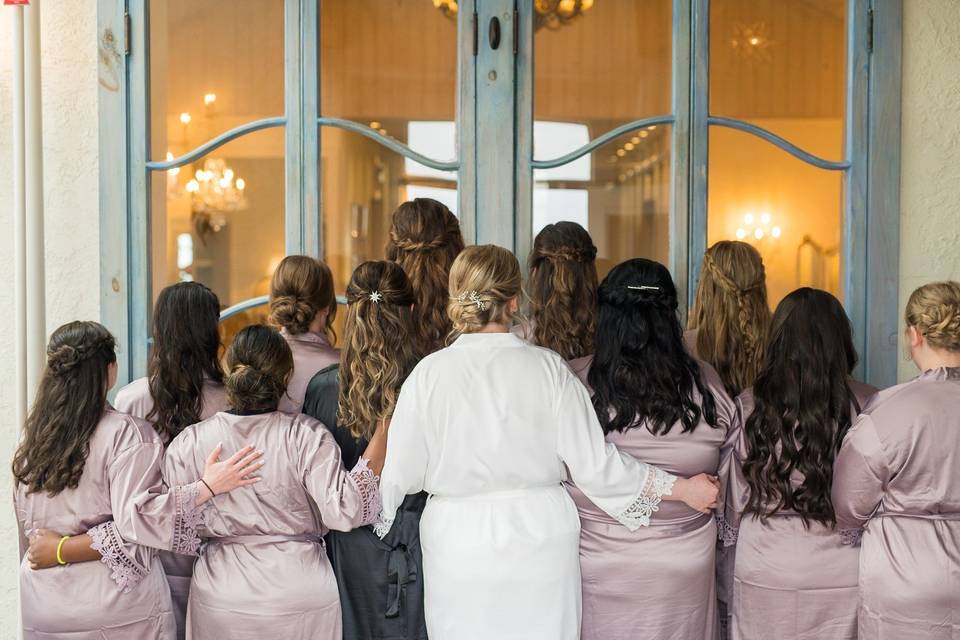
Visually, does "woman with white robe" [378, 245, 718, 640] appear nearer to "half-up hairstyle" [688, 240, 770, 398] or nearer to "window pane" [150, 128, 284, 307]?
"half-up hairstyle" [688, 240, 770, 398]

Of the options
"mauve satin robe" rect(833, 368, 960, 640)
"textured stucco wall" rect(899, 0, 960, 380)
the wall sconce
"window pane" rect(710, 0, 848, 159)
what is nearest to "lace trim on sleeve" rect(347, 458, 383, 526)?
"mauve satin robe" rect(833, 368, 960, 640)

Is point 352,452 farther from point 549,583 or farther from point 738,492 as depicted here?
point 738,492

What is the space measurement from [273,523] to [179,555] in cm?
42

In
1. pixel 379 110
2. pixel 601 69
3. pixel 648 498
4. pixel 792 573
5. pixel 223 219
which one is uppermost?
pixel 601 69

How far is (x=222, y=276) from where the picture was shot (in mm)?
3289

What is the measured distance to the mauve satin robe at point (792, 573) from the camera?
8.45 feet

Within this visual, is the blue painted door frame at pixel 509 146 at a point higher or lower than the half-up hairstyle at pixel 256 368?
higher

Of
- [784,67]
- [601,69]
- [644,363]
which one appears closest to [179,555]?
[644,363]

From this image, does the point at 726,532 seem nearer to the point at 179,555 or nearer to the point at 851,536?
the point at 851,536

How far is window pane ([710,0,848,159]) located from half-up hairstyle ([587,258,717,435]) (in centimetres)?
98

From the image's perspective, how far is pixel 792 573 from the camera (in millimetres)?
2578

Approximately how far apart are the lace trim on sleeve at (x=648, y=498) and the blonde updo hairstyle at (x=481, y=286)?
536 mm

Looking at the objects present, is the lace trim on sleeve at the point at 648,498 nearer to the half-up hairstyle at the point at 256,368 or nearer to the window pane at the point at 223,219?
the half-up hairstyle at the point at 256,368

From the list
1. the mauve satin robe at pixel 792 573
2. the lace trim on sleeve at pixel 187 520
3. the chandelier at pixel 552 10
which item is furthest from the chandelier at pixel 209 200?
the mauve satin robe at pixel 792 573
